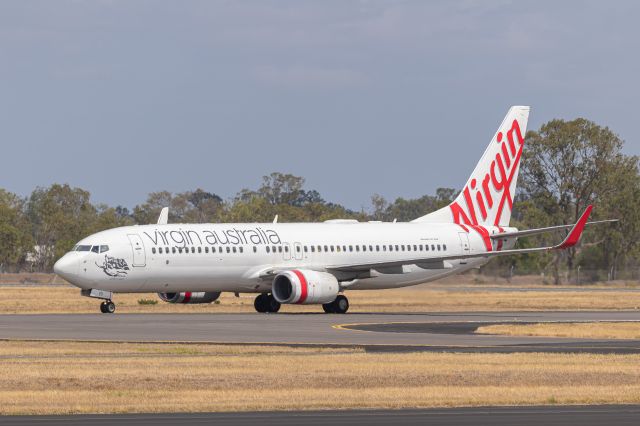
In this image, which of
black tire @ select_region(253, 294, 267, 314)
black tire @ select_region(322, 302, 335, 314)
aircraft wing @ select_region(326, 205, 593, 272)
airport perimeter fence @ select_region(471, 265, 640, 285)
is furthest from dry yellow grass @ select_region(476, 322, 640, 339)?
airport perimeter fence @ select_region(471, 265, 640, 285)

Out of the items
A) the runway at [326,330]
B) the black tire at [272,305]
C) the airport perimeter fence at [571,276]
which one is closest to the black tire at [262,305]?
the black tire at [272,305]

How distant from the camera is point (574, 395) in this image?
2594 cm

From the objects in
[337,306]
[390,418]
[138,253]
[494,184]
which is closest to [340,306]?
[337,306]

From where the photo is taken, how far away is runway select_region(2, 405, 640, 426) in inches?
858

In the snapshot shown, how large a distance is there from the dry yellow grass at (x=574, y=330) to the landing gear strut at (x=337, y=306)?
13.8 meters

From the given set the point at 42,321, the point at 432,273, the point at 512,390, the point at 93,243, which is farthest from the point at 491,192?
the point at 512,390

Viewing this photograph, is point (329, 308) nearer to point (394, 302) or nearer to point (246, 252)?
point (246, 252)

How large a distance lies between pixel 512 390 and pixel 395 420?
513cm

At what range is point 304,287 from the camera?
5959cm

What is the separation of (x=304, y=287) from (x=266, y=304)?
3771 mm

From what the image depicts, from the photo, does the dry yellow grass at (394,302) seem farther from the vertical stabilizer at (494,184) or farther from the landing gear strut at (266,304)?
the vertical stabilizer at (494,184)

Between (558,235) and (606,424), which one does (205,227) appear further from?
(558,235)

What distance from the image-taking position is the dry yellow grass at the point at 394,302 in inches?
2552

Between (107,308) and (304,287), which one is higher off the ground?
(304,287)
